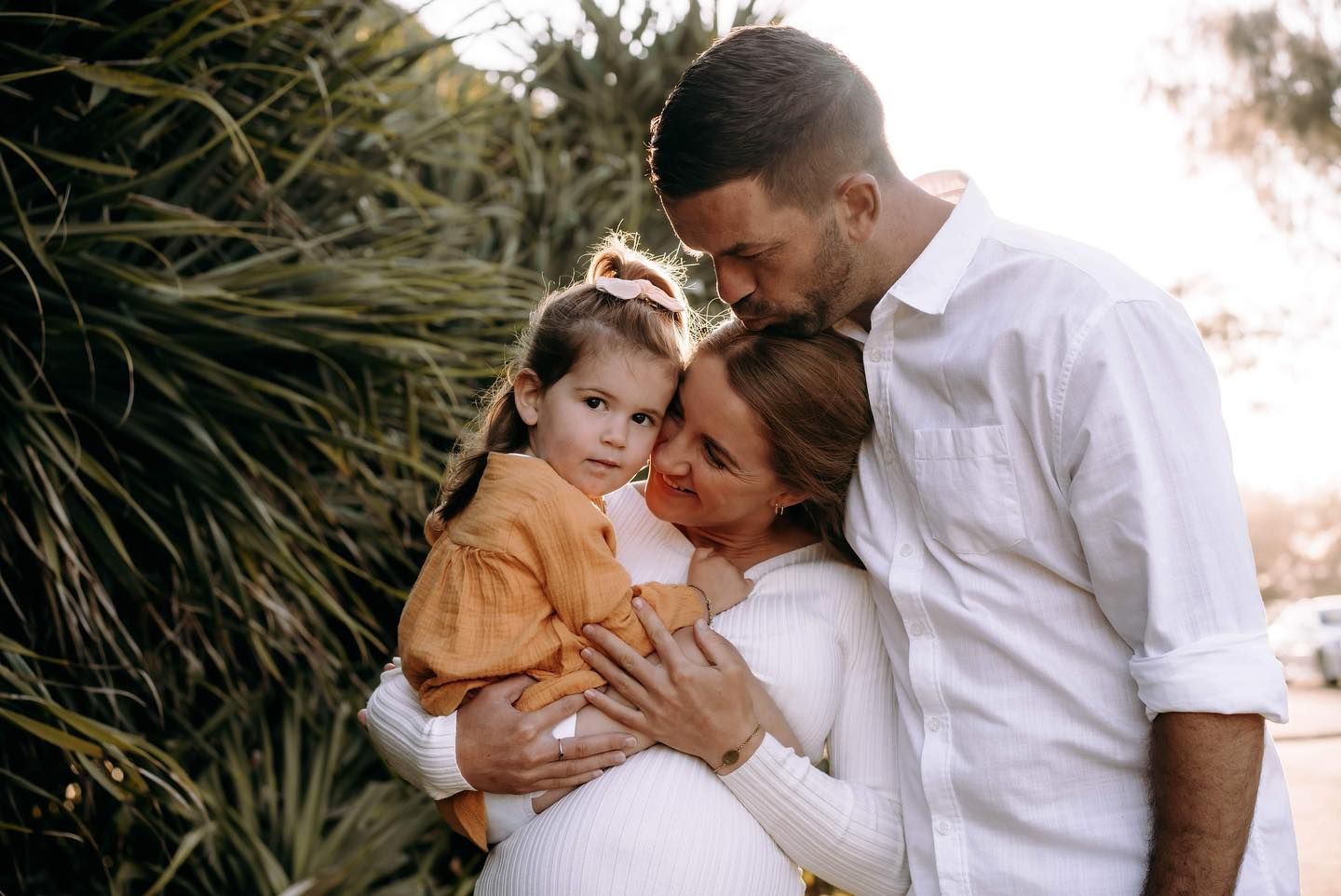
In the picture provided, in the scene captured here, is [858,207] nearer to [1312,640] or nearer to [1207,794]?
[1207,794]

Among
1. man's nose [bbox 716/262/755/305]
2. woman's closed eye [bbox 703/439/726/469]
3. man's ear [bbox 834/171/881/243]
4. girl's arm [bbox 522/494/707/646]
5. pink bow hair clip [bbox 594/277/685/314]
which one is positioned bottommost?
girl's arm [bbox 522/494/707/646]

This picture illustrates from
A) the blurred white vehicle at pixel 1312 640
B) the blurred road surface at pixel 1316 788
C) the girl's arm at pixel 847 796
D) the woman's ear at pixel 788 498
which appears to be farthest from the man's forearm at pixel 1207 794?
the blurred white vehicle at pixel 1312 640

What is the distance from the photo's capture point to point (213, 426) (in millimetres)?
3008

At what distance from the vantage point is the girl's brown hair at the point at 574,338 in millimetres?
2250

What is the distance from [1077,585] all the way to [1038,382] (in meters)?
0.32

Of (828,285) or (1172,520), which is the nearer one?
(1172,520)

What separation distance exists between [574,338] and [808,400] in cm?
51

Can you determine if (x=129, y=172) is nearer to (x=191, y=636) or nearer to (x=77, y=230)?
(x=77, y=230)

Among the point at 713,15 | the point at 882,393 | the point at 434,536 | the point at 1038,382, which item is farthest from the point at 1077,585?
the point at 713,15

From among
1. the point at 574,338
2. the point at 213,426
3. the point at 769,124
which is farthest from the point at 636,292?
the point at 213,426

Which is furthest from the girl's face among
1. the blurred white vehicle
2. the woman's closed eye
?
the blurred white vehicle

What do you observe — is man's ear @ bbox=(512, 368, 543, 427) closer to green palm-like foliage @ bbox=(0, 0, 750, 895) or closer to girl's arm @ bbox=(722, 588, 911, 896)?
girl's arm @ bbox=(722, 588, 911, 896)

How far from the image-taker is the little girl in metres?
2.04

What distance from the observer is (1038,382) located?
1624 millimetres
